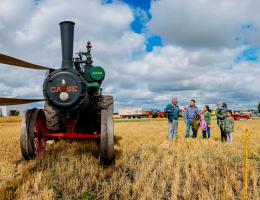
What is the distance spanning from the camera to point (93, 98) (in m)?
6.82

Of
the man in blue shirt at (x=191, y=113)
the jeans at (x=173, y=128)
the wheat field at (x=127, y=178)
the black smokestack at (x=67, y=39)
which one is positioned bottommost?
the wheat field at (x=127, y=178)

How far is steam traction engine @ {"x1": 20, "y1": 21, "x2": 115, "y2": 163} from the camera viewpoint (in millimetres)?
5918

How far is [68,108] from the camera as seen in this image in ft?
19.6

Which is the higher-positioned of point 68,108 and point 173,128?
point 68,108

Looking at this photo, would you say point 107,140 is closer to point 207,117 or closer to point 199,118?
point 199,118

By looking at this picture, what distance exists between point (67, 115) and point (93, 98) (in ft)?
2.38

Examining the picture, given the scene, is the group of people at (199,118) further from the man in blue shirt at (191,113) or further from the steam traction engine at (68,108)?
the steam traction engine at (68,108)

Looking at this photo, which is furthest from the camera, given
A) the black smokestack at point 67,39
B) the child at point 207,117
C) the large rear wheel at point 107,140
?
the child at point 207,117

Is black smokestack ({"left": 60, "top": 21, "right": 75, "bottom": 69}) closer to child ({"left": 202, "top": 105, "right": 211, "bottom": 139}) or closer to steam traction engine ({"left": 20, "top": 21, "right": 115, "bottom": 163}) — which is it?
steam traction engine ({"left": 20, "top": 21, "right": 115, "bottom": 163})

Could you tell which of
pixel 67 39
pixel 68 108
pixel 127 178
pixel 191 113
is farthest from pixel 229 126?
pixel 67 39

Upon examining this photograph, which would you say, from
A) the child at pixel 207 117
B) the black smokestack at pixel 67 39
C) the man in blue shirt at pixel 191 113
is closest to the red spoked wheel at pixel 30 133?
the black smokestack at pixel 67 39

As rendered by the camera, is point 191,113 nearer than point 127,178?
No

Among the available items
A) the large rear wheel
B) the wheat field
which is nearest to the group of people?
the wheat field

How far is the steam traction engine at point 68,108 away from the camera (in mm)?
5918
